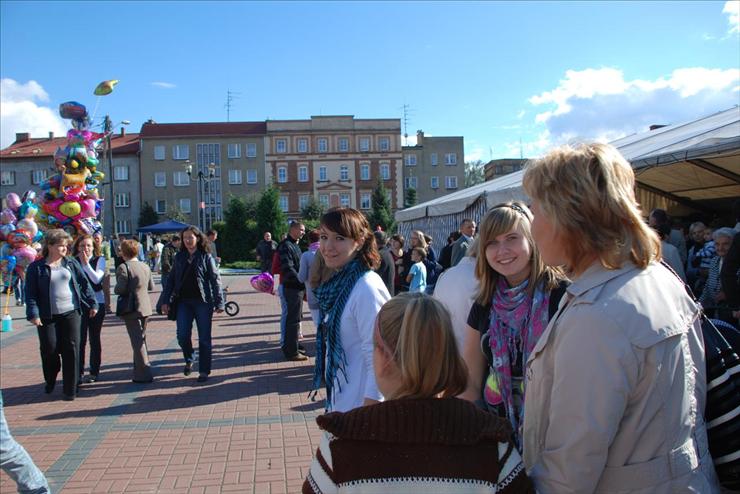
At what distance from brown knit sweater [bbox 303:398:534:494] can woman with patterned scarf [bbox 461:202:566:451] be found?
0.81 meters

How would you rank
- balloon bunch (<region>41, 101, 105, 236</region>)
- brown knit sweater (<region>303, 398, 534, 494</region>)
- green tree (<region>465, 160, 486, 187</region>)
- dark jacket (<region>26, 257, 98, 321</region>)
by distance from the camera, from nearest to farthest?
brown knit sweater (<region>303, 398, 534, 494</region>)
dark jacket (<region>26, 257, 98, 321</region>)
balloon bunch (<region>41, 101, 105, 236</region>)
green tree (<region>465, 160, 486, 187</region>)

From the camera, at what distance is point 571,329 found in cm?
138

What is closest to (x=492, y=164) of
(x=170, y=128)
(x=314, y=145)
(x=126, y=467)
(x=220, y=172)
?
(x=314, y=145)

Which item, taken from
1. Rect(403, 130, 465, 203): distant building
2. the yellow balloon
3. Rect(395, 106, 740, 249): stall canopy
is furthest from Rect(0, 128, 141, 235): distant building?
Rect(395, 106, 740, 249): stall canopy

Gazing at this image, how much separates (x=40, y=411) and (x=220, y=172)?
59.9 metres

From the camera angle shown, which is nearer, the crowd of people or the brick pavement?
the crowd of people

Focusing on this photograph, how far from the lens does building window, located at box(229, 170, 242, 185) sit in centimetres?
6394

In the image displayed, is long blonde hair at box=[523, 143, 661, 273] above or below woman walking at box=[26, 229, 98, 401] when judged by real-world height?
above

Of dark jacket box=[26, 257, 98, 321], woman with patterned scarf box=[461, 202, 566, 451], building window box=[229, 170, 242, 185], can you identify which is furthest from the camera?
building window box=[229, 170, 242, 185]

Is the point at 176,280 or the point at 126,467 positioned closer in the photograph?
the point at 126,467

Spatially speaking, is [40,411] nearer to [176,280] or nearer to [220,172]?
[176,280]

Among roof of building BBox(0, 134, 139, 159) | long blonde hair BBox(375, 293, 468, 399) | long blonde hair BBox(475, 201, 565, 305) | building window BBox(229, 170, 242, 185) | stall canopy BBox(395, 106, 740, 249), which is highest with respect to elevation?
roof of building BBox(0, 134, 139, 159)

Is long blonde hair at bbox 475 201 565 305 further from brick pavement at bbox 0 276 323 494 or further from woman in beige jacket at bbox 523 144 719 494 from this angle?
brick pavement at bbox 0 276 323 494

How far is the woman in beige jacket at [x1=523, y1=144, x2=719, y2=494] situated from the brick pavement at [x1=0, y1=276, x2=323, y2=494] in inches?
124
